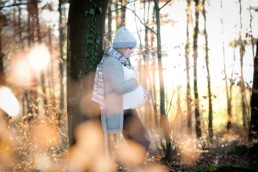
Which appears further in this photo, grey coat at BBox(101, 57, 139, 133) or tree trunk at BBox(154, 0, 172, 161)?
tree trunk at BBox(154, 0, 172, 161)

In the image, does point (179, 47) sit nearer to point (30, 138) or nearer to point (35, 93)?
point (30, 138)

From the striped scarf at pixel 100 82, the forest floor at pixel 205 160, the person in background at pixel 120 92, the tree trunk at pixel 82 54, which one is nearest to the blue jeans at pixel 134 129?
the person in background at pixel 120 92

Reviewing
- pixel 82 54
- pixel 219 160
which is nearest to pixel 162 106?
pixel 219 160

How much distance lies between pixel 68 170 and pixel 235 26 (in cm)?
2362

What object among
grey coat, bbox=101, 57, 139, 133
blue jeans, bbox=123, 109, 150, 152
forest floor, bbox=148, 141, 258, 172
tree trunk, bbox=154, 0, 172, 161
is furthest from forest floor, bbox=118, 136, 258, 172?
grey coat, bbox=101, 57, 139, 133

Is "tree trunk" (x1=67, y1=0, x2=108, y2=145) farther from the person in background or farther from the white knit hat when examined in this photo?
the white knit hat

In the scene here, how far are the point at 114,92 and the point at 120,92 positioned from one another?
8 cm

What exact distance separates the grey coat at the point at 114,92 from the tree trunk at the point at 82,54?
234 millimetres

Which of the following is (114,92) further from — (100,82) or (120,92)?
(100,82)

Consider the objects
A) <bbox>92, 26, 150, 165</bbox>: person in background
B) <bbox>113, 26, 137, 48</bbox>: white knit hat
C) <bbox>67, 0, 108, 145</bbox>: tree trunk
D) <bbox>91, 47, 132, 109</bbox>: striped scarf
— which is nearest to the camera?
<bbox>67, 0, 108, 145</bbox>: tree trunk

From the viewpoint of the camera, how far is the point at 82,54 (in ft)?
11.4

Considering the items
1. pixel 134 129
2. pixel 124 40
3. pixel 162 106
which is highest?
pixel 124 40

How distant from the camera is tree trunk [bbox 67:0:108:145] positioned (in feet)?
11.2

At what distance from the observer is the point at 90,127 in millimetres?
3561
